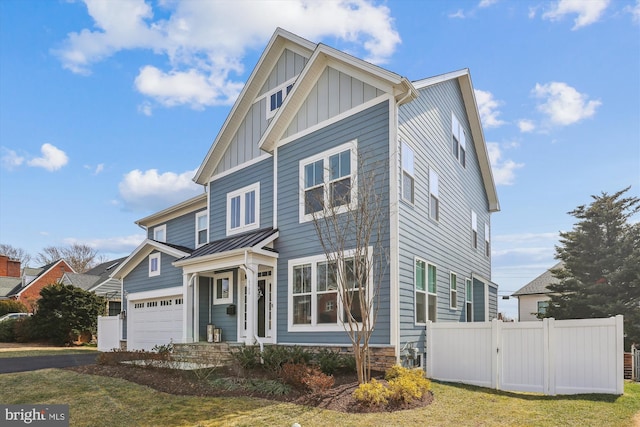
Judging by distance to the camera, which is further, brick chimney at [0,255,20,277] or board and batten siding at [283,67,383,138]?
brick chimney at [0,255,20,277]

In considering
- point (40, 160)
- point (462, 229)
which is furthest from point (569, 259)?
point (40, 160)

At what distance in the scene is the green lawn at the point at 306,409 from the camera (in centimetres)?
737

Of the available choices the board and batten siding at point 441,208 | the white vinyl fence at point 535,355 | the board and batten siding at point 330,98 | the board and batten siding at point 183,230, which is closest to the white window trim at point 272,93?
the board and batten siding at point 330,98

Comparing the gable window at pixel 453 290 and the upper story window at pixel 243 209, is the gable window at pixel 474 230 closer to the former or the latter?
the gable window at pixel 453 290

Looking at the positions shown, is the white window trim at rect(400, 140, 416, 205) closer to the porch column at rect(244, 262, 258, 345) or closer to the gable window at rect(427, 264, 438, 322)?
the gable window at rect(427, 264, 438, 322)

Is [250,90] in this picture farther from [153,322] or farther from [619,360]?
[619,360]

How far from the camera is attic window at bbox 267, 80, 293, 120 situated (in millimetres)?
15094

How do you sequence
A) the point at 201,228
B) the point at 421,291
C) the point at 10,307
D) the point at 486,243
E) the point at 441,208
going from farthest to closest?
the point at 10,307 → the point at 486,243 → the point at 201,228 → the point at 441,208 → the point at 421,291

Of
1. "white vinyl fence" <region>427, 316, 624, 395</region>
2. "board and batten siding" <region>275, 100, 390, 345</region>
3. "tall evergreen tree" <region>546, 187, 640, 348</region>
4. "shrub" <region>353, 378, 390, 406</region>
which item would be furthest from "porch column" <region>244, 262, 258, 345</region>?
"tall evergreen tree" <region>546, 187, 640, 348</region>

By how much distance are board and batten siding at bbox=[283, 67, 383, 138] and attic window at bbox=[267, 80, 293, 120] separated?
1.55 meters

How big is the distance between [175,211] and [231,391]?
39.7ft

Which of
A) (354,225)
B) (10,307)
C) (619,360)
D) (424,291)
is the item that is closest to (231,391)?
(354,225)

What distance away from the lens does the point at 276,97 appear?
50.5 ft

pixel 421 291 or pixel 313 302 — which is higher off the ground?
pixel 421 291
